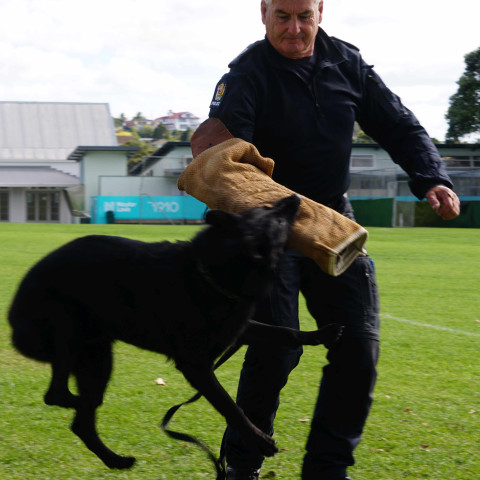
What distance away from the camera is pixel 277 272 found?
329 cm

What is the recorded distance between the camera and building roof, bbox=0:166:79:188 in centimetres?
4946

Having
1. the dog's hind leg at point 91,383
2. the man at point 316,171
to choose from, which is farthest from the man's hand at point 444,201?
the dog's hind leg at point 91,383

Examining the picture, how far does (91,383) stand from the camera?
312 centimetres

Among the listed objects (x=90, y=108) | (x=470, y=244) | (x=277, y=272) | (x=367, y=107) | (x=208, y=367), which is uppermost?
(x=90, y=108)

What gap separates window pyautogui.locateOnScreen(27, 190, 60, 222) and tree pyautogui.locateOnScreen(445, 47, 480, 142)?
91.1 feet

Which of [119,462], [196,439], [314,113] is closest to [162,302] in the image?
[196,439]

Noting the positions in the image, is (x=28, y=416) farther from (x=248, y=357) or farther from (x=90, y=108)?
(x=90, y=108)

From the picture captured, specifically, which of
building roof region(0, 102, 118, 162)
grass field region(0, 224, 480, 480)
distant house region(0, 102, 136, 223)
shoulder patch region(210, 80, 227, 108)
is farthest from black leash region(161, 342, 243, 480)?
building roof region(0, 102, 118, 162)

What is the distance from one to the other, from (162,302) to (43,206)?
4995 centimetres

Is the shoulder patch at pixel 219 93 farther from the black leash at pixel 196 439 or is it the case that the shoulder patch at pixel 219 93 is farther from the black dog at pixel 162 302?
the black leash at pixel 196 439

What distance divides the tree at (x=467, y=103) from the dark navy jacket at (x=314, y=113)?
47.2 metres

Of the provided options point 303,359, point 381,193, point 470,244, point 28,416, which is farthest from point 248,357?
point 381,193

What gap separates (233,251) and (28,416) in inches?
104

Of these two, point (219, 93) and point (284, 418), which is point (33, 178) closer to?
point (284, 418)
